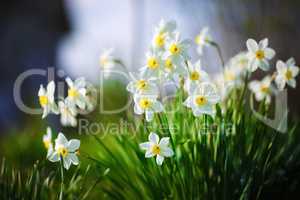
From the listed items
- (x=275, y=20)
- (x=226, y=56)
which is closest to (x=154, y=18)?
(x=226, y=56)

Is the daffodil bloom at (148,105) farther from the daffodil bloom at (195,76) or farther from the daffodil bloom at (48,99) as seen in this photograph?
the daffodil bloom at (48,99)

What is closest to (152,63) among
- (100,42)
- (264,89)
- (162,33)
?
(162,33)

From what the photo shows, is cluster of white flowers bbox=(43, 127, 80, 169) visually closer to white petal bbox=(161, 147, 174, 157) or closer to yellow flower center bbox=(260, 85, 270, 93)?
white petal bbox=(161, 147, 174, 157)

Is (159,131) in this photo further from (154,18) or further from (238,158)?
(154,18)

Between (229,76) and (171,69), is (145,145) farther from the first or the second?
(229,76)

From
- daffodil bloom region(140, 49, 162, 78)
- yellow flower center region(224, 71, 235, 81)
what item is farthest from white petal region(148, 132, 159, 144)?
yellow flower center region(224, 71, 235, 81)

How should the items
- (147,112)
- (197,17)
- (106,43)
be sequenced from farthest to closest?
(106,43)
(197,17)
(147,112)
